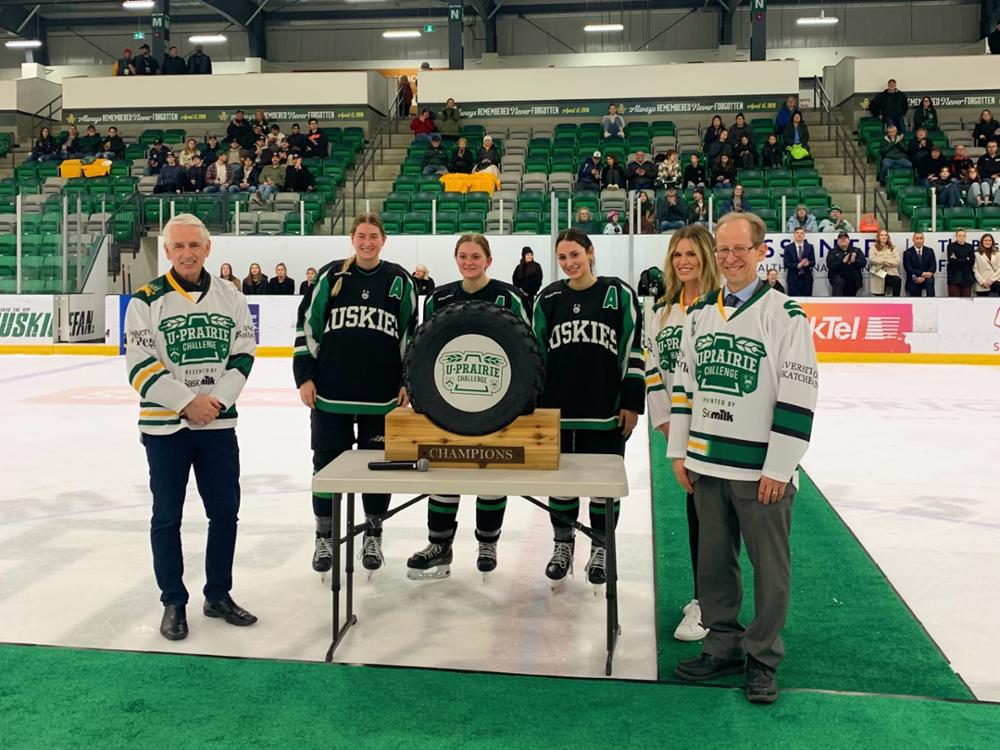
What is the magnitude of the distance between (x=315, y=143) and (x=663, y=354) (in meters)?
18.9

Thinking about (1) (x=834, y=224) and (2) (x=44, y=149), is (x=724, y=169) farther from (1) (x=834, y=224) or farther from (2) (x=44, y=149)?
(2) (x=44, y=149)

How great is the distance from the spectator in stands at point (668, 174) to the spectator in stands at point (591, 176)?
1048mm

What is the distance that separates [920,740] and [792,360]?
3.64 ft

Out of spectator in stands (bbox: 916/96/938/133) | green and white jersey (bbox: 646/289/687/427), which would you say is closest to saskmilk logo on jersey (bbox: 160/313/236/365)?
green and white jersey (bbox: 646/289/687/427)

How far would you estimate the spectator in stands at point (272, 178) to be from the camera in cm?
1828

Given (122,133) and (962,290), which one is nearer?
(962,290)

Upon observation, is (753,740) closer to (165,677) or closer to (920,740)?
(920,740)

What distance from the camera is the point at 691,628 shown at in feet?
12.0

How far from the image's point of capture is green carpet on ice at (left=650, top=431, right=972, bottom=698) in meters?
3.28

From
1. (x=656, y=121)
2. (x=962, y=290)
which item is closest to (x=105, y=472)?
(x=962, y=290)

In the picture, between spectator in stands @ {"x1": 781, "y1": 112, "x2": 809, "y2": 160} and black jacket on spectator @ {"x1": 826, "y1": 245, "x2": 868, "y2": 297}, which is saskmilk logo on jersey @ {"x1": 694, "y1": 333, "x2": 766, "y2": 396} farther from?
spectator in stands @ {"x1": 781, "y1": 112, "x2": 809, "y2": 160}

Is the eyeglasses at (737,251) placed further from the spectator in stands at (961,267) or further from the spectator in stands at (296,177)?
the spectator in stands at (296,177)

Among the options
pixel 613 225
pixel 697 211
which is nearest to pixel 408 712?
pixel 613 225

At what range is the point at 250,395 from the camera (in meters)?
10.6
